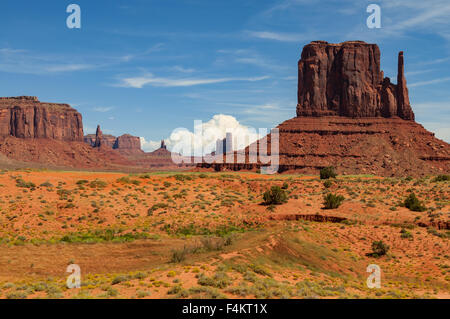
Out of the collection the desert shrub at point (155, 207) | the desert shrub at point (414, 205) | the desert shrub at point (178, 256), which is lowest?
the desert shrub at point (178, 256)

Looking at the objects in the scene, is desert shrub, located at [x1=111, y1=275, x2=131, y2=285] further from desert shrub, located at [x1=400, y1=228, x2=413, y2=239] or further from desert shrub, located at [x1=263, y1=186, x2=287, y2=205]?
desert shrub, located at [x1=263, y1=186, x2=287, y2=205]

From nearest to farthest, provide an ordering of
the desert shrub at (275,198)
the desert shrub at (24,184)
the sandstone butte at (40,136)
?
the desert shrub at (24,184), the desert shrub at (275,198), the sandstone butte at (40,136)

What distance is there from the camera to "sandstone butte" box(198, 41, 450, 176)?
303 ft

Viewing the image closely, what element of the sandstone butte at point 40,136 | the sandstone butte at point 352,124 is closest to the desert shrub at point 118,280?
the sandstone butte at point 352,124

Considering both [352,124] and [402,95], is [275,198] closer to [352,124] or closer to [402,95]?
[352,124]

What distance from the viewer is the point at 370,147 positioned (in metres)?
95.7

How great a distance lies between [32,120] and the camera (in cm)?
17550

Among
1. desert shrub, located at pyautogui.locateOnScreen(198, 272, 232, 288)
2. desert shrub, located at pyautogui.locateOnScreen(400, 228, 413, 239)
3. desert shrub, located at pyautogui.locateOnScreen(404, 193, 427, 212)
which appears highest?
desert shrub, located at pyautogui.locateOnScreen(404, 193, 427, 212)

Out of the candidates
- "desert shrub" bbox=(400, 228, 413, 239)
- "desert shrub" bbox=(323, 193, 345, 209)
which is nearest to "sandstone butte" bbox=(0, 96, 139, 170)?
"desert shrub" bbox=(323, 193, 345, 209)

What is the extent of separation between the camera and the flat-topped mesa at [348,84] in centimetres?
11262

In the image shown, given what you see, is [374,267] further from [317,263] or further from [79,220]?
[79,220]

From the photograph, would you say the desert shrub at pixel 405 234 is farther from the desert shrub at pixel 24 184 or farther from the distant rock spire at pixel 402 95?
the distant rock spire at pixel 402 95
